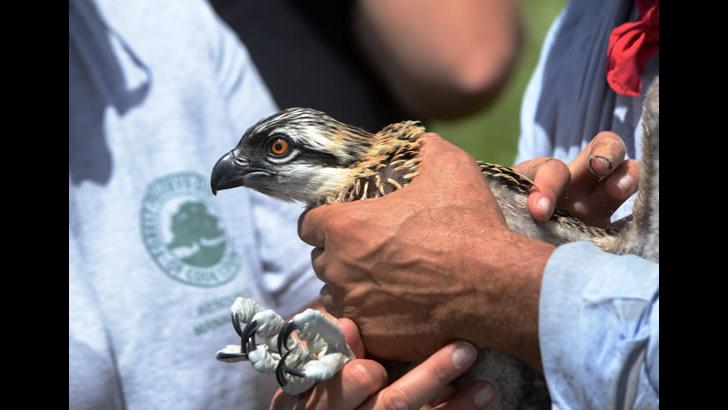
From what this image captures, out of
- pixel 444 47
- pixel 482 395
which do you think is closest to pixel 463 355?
pixel 482 395

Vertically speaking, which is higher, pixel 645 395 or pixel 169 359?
pixel 645 395

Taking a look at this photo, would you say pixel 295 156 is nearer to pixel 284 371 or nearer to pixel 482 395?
pixel 284 371

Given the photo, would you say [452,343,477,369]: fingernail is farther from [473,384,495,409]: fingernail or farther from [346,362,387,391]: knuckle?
[346,362,387,391]: knuckle

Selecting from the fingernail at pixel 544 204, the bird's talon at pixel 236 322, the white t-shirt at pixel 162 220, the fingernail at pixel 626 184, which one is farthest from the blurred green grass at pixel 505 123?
the bird's talon at pixel 236 322

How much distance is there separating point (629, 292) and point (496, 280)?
0.36 metres

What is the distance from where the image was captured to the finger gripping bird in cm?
264

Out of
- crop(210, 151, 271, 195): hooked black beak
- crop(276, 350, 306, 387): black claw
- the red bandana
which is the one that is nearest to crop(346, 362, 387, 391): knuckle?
crop(276, 350, 306, 387): black claw

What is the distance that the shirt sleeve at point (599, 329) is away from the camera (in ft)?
7.19

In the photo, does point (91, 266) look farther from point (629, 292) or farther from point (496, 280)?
point (629, 292)

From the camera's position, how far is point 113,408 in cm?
393

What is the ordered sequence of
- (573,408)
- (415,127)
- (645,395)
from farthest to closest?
(415,127), (573,408), (645,395)

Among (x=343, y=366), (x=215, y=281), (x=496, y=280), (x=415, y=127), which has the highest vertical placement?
(x=415, y=127)

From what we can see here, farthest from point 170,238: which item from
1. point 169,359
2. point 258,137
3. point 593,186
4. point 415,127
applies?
point 593,186

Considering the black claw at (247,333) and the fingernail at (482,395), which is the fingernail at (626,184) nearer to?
the fingernail at (482,395)
